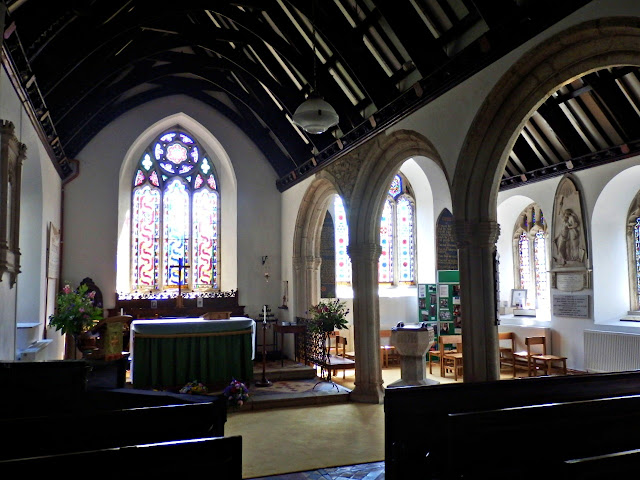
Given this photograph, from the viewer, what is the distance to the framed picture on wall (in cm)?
1180

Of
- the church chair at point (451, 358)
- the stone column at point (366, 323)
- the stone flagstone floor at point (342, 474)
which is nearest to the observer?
the stone flagstone floor at point (342, 474)

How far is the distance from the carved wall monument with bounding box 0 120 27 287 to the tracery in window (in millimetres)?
9688

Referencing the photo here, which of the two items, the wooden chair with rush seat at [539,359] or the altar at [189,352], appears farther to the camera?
the wooden chair with rush seat at [539,359]

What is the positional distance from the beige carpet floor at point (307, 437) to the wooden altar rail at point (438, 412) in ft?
5.93

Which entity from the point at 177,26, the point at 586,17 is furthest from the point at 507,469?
the point at 177,26

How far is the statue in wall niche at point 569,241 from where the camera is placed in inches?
383

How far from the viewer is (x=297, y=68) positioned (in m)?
8.54

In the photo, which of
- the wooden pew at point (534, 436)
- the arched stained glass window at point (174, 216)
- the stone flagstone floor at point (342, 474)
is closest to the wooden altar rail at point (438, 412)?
the wooden pew at point (534, 436)

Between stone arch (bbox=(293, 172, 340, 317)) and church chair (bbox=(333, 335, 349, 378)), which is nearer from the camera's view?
church chair (bbox=(333, 335, 349, 378))

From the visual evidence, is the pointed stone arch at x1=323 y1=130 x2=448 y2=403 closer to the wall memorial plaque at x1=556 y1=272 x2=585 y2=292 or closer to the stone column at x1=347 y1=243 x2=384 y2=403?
the stone column at x1=347 y1=243 x2=384 y2=403

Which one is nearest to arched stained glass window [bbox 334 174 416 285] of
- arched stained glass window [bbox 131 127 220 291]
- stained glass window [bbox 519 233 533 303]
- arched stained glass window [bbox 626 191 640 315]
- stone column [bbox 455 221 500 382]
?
stained glass window [bbox 519 233 533 303]

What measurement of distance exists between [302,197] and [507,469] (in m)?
8.00

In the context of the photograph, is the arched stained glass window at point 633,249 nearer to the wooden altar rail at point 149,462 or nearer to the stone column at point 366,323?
the stone column at point 366,323

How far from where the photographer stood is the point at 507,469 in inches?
120
